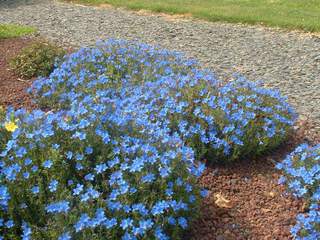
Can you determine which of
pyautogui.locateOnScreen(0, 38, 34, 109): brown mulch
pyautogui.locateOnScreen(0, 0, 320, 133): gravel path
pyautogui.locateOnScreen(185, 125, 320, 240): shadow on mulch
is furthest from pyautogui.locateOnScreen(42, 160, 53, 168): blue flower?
pyautogui.locateOnScreen(0, 0, 320, 133): gravel path

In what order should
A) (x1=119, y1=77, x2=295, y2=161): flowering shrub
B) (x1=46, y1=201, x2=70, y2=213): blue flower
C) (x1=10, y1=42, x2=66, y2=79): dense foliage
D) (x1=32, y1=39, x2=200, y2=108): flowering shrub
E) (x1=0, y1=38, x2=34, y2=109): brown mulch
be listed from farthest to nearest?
(x1=10, y1=42, x2=66, y2=79): dense foliage < (x1=0, y1=38, x2=34, y2=109): brown mulch < (x1=32, y1=39, x2=200, y2=108): flowering shrub < (x1=119, y1=77, x2=295, y2=161): flowering shrub < (x1=46, y1=201, x2=70, y2=213): blue flower

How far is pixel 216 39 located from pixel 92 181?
660 centimetres

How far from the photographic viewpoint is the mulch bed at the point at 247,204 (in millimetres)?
3637

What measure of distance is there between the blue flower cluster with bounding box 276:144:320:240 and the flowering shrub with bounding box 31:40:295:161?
1.42ft

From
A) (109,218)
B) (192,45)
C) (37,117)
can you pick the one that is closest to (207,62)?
(192,45)

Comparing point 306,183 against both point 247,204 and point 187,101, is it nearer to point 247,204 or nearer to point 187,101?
point 247,204

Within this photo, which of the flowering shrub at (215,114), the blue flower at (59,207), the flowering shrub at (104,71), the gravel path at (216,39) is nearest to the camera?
the blue flower at (59,207)

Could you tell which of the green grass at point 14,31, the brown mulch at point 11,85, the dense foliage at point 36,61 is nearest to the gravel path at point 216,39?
the green grass at point 14,31

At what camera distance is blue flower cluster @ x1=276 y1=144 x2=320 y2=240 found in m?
3.37

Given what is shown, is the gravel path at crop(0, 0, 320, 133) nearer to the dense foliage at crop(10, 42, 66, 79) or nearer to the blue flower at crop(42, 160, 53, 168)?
the dense foliage at crop(10, 42, 66, 79)

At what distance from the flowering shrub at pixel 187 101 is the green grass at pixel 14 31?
3.45 metres

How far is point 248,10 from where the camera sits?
12.3 m

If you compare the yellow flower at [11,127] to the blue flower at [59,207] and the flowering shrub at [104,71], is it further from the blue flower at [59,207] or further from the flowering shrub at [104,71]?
the flowering shrub at [104,71]

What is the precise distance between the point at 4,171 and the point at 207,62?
17.1 feet
